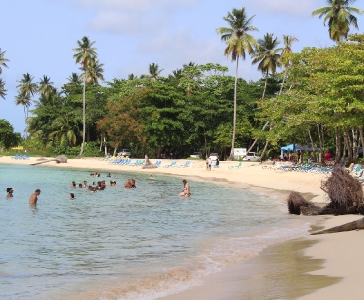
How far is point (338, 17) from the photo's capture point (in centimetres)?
4522

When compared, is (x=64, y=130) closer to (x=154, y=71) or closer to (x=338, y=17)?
(x=154, y=71)

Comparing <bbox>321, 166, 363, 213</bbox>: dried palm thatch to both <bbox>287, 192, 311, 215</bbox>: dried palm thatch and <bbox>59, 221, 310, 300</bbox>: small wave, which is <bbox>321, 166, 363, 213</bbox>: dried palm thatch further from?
<bbox>59, 221, 310, 300</bbox>: small wave

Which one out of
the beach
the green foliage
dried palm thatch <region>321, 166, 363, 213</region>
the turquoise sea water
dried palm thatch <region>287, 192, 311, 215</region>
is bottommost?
the turquoise sea water

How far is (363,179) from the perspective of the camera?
24.6 meters

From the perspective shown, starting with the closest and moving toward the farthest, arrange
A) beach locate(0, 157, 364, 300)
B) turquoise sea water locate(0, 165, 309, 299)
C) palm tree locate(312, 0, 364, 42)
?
beach locate(0, 157, 364, 300) < turquoise sea water locate(0, 165, 309, 299) < palm tree locate(312, 0, 364, 42)

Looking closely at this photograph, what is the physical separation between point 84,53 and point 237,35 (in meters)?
21.7

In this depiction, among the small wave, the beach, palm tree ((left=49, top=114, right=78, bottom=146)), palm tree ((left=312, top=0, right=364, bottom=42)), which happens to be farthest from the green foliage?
the small wave

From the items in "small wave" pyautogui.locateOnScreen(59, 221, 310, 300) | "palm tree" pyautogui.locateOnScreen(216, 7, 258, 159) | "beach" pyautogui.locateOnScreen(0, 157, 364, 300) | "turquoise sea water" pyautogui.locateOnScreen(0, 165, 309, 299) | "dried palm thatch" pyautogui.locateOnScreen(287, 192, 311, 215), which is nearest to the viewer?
"beach" pyautogui.locateOnScreen(0, 157, 364, 300)

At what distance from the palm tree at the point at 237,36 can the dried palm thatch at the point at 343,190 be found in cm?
3841

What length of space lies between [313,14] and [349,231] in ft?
127

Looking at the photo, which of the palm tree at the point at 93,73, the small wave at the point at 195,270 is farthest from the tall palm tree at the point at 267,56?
the small wave at the point at 195,270

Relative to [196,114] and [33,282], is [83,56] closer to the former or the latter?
[196,114]

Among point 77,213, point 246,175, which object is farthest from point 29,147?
point 77,213

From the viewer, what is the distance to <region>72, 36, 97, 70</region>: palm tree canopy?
65.9 metres
